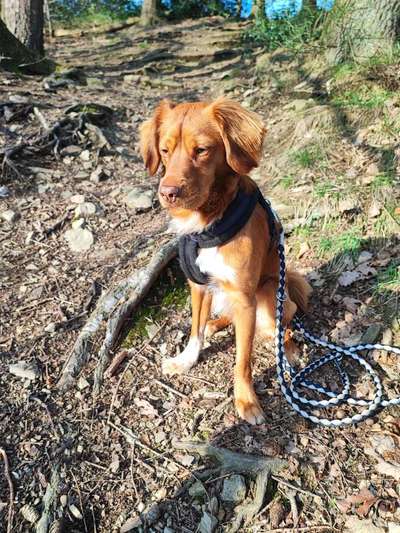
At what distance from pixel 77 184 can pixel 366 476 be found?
422cm

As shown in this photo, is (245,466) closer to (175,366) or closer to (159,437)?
(159,437)

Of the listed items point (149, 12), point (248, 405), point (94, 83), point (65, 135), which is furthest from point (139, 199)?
point (149, 12)

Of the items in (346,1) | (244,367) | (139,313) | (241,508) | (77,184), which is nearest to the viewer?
(241,508)

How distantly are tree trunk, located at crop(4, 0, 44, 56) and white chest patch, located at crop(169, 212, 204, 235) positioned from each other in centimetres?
794

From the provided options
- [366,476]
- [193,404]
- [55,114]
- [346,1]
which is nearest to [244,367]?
[193,404]

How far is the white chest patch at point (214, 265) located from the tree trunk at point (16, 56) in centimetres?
705

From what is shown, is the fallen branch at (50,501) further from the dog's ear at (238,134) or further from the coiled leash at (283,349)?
the dog's ear at (238,134)

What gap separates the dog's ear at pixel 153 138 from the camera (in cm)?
287

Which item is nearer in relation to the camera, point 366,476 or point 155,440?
point 366,476

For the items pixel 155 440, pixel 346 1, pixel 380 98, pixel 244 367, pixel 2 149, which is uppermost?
pixel 346 1

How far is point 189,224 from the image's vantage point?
282 centimetres

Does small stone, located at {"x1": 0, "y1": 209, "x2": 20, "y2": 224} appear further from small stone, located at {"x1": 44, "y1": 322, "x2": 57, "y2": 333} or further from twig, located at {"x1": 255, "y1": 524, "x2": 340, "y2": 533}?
twig, located at {"x1": 255, "y1": 524, "x2": 340, "y2": 533}

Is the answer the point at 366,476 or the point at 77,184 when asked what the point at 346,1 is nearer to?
the point at 77,184

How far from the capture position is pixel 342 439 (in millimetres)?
2848
